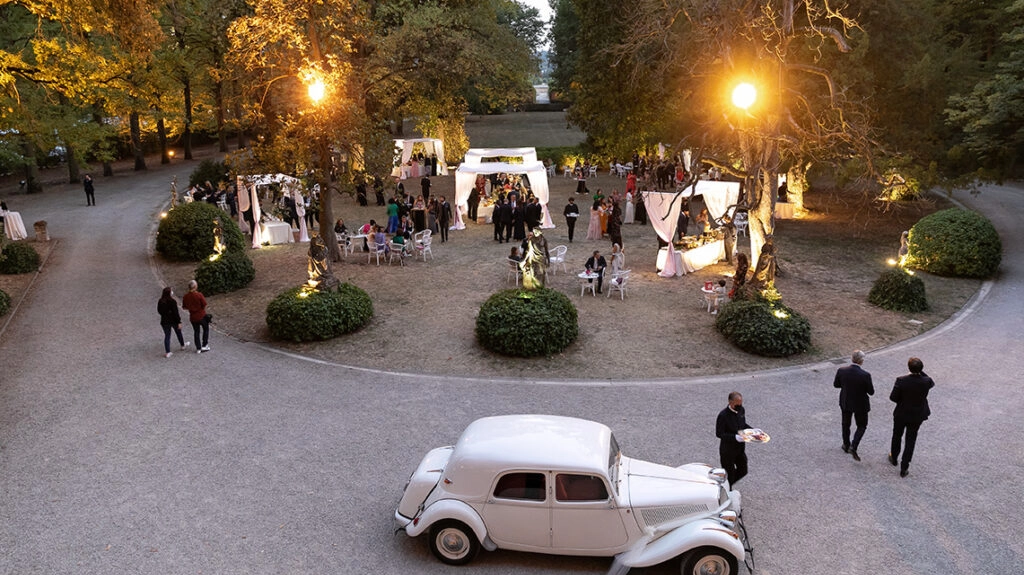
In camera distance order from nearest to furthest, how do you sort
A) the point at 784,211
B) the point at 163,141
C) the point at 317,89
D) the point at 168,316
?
the point at 168,316
the point at 317,89
the point at 784,211
the point at 163,141

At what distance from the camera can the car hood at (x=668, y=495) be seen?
668 cm

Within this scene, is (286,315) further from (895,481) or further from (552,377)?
(895,481)

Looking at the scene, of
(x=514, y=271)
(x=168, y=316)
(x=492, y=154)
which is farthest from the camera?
(x=492, y=154)

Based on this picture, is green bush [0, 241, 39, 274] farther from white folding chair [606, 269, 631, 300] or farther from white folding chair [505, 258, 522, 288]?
white folding chair [606, 269, 631, 300]

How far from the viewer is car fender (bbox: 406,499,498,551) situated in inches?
267

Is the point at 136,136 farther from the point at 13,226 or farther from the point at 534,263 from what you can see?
the point at 534,263

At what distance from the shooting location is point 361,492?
27.1 feet

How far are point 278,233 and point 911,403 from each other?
19.3 m

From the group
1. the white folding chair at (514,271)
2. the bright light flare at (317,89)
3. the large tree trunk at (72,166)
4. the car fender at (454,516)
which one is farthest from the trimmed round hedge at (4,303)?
the large tree trunk at (72,166)

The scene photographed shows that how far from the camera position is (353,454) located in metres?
9.23

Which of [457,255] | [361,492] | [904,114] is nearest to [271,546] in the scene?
[361,492]

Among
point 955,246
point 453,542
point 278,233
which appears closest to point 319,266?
point 453,542

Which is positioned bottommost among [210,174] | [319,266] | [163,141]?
[319,266]

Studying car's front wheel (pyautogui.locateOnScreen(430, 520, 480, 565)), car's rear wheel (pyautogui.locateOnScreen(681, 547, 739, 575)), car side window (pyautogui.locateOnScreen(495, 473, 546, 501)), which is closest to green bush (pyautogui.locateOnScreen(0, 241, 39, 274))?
car's front wheel (pyautogui.locateOnScreen(430, 520, 480, 565))
